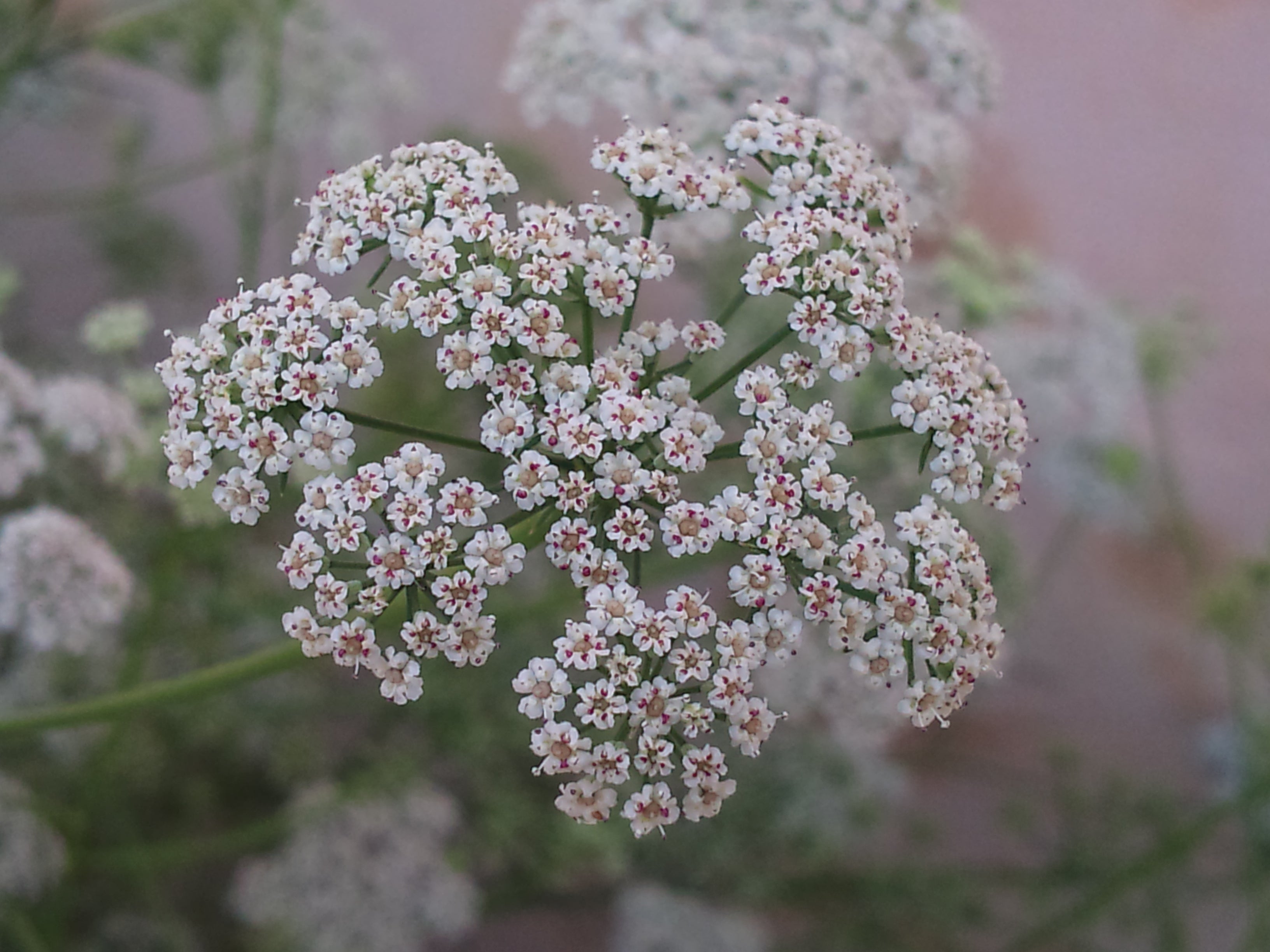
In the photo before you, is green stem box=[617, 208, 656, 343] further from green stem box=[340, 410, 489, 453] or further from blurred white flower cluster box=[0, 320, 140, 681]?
blurred white flower cluster box=[0, 320, 140, 681]

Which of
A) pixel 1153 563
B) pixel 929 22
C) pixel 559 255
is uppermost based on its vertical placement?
pixel 929 22

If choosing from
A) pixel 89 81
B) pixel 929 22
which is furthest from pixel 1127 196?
pixel 89 81

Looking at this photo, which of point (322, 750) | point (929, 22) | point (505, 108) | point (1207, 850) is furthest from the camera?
point (505, 108)

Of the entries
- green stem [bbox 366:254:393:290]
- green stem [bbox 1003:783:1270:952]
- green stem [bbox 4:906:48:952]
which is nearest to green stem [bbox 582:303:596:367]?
green stem [bbox 366:254:393:290]

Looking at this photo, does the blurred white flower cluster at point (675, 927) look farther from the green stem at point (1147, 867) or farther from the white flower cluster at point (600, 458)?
the white flower cluster at point (600, 458)

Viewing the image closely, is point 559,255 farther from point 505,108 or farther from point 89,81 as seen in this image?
point 505,108

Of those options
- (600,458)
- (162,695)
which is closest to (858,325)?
(600,458)

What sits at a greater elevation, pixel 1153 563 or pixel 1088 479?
pixel 1088 479
